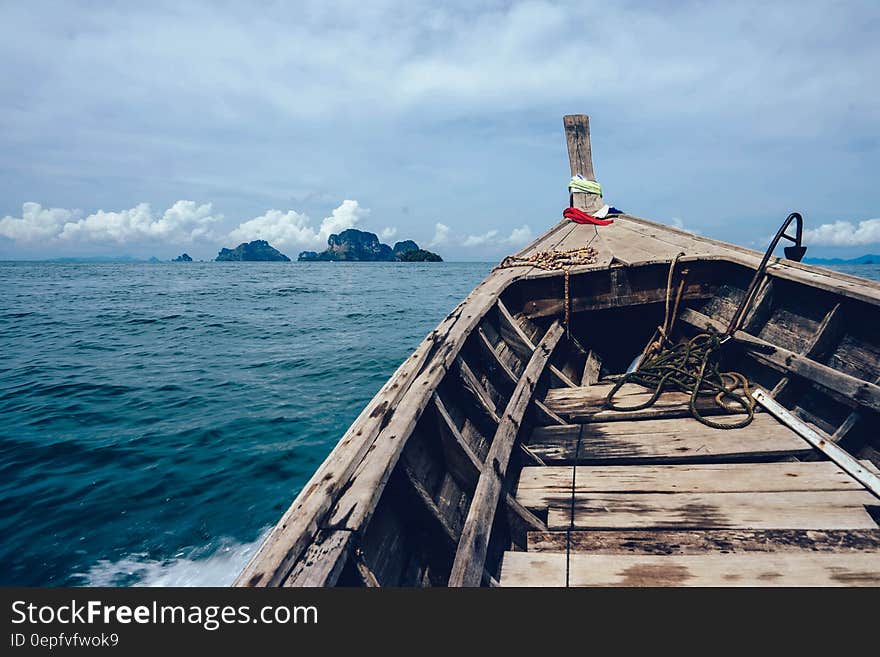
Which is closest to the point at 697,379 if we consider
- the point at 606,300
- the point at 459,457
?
the point at 606,300

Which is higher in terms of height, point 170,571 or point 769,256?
point 769,256

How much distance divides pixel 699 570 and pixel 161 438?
7.72 meters

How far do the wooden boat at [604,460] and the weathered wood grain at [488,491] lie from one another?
0.05ft

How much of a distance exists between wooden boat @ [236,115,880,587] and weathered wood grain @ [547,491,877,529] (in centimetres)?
1

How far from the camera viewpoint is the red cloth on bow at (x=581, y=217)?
7506mm

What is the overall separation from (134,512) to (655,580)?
5845 millimetres

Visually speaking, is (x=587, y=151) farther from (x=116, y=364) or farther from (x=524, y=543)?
(x=116, y=364)

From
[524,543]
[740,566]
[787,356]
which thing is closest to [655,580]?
[740,566]

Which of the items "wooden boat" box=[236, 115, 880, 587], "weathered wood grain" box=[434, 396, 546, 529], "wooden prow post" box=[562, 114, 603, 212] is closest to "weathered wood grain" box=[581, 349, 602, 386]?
"wooden boat" box=[236, 115, 880, 587]

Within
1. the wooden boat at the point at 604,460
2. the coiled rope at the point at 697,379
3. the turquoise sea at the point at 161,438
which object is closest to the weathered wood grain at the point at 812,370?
the wooden boat at the point at 604,460

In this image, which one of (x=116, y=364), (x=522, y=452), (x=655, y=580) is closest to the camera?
(x=655, y=580)

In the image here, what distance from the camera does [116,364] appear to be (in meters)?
11.5

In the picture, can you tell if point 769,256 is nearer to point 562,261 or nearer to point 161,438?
point 562,261

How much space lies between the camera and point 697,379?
146 inches
